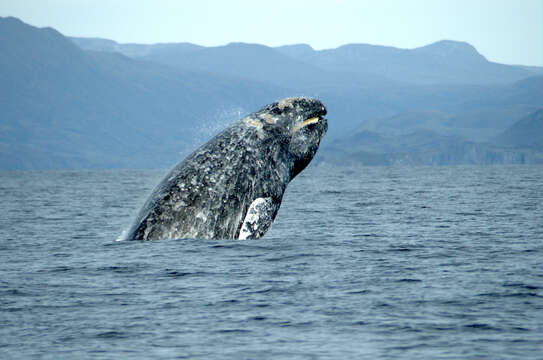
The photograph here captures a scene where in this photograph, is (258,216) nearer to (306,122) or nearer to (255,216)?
(255,216)

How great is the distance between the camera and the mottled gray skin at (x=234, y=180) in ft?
38.9

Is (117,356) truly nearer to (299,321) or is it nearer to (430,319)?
(299,321)

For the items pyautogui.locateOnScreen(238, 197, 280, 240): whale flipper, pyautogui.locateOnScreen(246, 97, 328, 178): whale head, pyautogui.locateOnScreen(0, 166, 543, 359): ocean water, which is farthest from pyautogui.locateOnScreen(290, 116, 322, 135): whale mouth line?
pyautogui.locateOnScreen(0, 166, 543, 359): ocean water

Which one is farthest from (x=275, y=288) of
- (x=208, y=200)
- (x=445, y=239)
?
(x=445, y=239)

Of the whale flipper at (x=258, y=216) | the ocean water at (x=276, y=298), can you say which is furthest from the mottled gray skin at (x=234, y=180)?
the ocean water at (x=276, y=298)

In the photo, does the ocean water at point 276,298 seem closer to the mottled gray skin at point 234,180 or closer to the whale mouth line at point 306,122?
the mottled gray skin at point 234,180

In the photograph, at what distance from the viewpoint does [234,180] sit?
1238 cm

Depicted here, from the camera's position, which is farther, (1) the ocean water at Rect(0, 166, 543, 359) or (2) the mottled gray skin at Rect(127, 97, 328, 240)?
(2) the mottled gray skin at Rect(127, 97, 328, 240)

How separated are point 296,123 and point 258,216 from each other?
7.34 feet

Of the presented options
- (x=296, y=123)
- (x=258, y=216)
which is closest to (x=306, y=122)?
(x=296, y=123)

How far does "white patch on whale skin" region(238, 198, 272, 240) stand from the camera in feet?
41.3

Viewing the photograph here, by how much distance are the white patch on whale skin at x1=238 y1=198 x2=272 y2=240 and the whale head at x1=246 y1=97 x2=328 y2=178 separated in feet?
4.42

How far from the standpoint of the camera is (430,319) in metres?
8.21

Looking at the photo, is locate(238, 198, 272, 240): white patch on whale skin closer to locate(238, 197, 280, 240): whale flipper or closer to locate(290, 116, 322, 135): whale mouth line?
locate(238, 197, 280, 240): whale flipper
